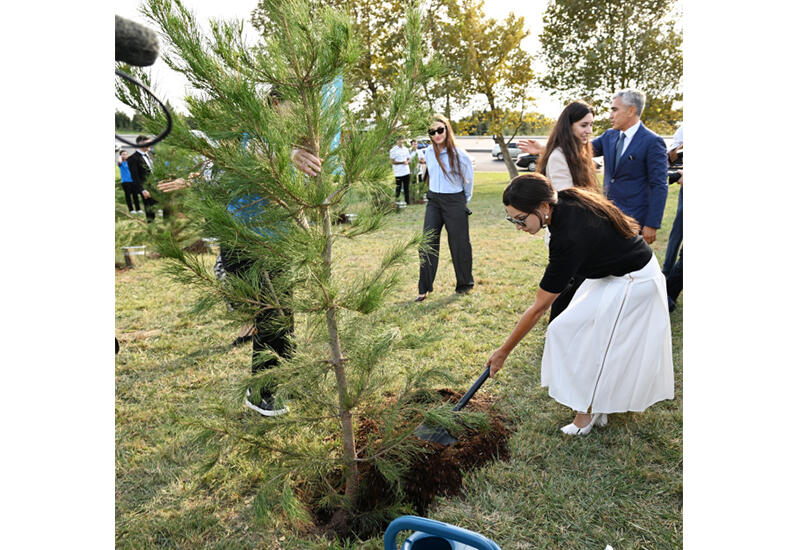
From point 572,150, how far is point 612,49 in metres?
13.8

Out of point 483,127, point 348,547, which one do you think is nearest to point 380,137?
point 348,547

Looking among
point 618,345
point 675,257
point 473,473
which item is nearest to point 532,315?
point 618,345

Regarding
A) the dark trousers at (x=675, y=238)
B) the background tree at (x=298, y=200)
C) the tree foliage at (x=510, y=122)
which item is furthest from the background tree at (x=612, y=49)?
the background tree at (x=298, y=200)

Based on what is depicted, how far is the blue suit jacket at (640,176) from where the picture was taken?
3902 mm

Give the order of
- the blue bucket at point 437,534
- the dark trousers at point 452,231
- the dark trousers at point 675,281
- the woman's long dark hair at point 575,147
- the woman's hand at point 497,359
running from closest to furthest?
the blue bucket at point 437,534 < the woman's hand at point 497,359 < the woman's long dark hair at point 575,147 < the dark trousers at point 675,281 < the dark trousers at point 452,231

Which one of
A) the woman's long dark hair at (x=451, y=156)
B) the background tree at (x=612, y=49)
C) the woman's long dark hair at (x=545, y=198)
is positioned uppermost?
the background tree at (x=612, y=49)

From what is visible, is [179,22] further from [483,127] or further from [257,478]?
[483,127]

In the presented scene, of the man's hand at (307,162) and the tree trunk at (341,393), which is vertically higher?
the man's hand at (307,162)

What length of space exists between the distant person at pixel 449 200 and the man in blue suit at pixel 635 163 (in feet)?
5.26

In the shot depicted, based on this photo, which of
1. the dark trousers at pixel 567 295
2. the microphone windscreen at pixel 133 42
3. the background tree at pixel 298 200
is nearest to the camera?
the microphone windscreen at pixel 133 42

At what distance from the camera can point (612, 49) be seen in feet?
49.2

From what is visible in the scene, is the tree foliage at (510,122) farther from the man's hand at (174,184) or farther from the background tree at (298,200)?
the man's hand at (174,184)

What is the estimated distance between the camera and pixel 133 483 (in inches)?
103

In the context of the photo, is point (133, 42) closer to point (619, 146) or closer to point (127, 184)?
point (619, 146)
